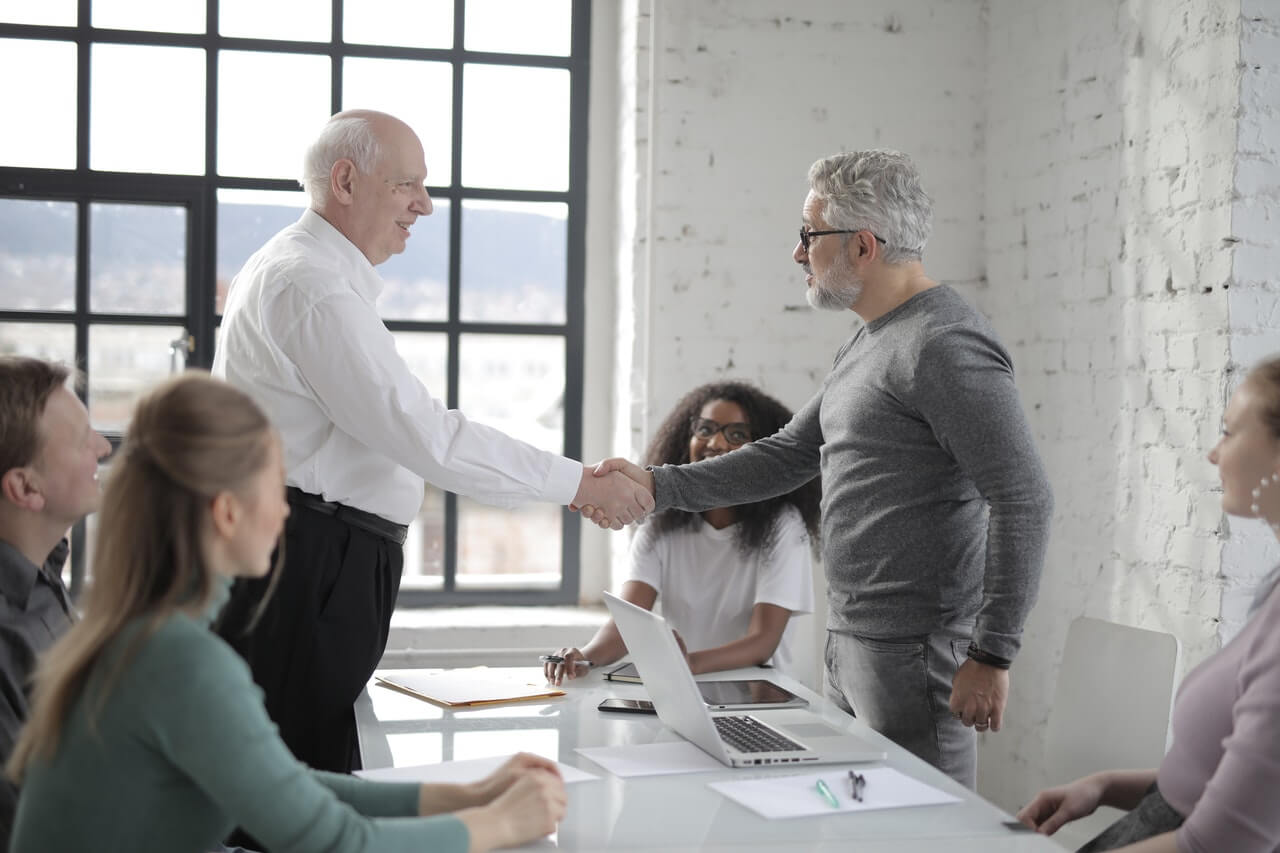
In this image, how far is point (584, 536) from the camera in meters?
3.83

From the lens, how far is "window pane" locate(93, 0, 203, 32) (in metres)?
3.55

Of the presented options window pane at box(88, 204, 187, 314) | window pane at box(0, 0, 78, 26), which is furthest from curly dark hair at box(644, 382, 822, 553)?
window pane at box(0, 0, 78, 26)

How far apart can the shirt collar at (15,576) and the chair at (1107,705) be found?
1626mm

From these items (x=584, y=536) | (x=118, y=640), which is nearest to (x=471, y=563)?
(x=584, y=536)

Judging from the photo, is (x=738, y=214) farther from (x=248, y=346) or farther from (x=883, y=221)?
(x=248, y=346)

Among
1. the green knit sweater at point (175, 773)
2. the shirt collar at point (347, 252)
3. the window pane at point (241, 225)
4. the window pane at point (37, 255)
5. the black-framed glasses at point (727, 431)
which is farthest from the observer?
the window pane at point (241, 225)

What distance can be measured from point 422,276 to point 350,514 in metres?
1.58

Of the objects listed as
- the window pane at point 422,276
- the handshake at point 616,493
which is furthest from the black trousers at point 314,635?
the window pane at point 422,276

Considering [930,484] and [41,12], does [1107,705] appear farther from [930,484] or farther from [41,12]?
[41,12]

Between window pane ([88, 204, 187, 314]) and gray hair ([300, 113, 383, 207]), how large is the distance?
125 cm

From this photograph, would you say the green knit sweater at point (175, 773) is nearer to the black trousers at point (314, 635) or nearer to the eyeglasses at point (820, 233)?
the black trousers at point (314, 635)

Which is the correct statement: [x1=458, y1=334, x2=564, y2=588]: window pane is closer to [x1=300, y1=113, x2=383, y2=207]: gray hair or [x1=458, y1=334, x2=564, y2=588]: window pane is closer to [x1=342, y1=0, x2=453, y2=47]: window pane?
[x1=342, y1=0, x2=453, y2=47]: window pane

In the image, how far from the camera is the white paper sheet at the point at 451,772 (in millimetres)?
1587

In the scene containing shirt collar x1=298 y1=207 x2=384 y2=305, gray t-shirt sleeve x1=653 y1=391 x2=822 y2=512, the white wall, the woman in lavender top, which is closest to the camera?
the woman in lavender top
